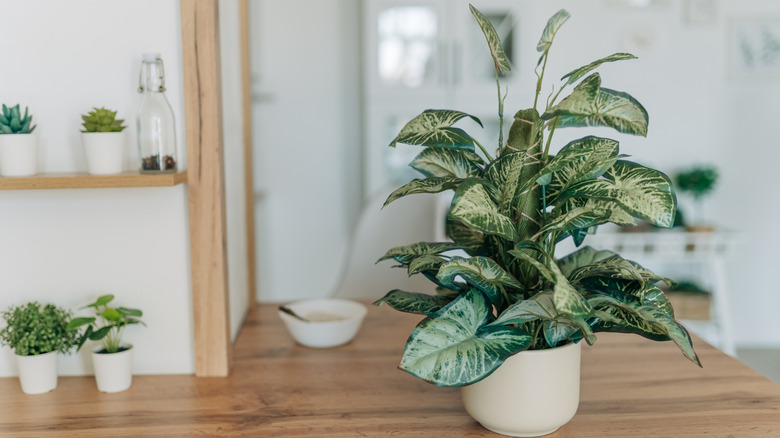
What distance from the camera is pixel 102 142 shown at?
3.25ft

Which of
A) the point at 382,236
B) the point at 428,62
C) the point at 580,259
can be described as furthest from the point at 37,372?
the point at 428,62

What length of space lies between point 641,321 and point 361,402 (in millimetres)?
436

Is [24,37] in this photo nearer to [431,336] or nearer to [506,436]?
[431,336]

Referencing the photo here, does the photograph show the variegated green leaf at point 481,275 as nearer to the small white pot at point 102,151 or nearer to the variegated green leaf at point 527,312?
the variegated green leaf at point 527,312

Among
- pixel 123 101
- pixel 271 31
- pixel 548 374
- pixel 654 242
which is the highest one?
pixel 271 31

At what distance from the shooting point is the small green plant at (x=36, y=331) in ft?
3.35

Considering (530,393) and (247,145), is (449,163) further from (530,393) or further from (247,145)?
(247,145)

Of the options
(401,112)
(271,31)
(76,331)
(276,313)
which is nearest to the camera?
(76,331)

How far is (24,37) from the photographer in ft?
3.48

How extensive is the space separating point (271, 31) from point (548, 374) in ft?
9.06

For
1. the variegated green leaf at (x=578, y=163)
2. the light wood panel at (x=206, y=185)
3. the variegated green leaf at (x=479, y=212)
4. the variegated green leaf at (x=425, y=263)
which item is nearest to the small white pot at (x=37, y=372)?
the light wood panel at (x=206, y=185)

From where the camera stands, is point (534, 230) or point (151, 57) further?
point (151, 57)

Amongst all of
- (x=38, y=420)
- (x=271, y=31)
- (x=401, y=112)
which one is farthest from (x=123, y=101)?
(x=271, y=31)

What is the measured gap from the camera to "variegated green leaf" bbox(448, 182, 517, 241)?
763mm
